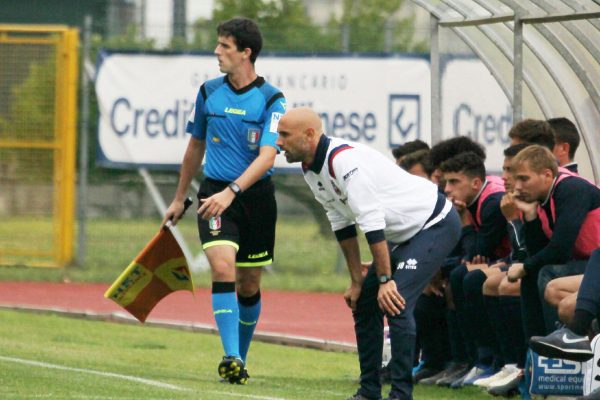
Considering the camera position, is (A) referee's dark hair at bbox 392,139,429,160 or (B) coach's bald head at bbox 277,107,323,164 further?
(A) referee's dark hair at bbox 392,139,429,160

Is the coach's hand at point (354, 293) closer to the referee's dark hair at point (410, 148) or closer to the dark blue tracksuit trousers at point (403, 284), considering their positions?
the dark blue tracksuit trousers at point (403, 284)


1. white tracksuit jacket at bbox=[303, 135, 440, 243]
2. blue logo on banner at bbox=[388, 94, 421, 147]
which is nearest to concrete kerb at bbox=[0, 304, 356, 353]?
white tracksuit jacket at bbox=[303, 135, 440, 243]

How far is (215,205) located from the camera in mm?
9758

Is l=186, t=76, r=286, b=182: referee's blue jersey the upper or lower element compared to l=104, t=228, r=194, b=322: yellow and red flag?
upper

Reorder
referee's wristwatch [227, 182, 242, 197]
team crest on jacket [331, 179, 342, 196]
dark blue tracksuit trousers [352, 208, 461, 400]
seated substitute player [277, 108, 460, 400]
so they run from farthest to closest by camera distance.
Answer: referee's wristwatch [227, 182, 242, 197]
dark blue tracksuit trousers [352, 208, 461, 400]
team crest on jacket [331, 179, 342, 196]
seated substitute player [277, 108, 460, 400]

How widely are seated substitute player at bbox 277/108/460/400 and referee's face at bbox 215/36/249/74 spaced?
1.80 m

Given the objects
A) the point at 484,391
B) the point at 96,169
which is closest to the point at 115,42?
the point at 96,169

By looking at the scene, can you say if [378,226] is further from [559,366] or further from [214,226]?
[214,226]

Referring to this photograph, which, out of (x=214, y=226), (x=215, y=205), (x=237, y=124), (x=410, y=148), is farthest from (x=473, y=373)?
(x=237, y=124)

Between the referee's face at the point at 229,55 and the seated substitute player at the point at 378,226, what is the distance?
180cm

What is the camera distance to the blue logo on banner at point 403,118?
62.6 feet

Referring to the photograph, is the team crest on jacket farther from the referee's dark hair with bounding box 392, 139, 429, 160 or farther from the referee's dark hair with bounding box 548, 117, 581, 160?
the referee's dark hair with bounding box 392, 139, 429, 160

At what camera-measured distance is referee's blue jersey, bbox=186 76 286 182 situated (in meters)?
10.2

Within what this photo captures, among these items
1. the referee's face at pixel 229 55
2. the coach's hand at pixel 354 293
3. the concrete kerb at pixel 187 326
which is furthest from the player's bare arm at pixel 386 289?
the concrete kerb at pixel 187 326
